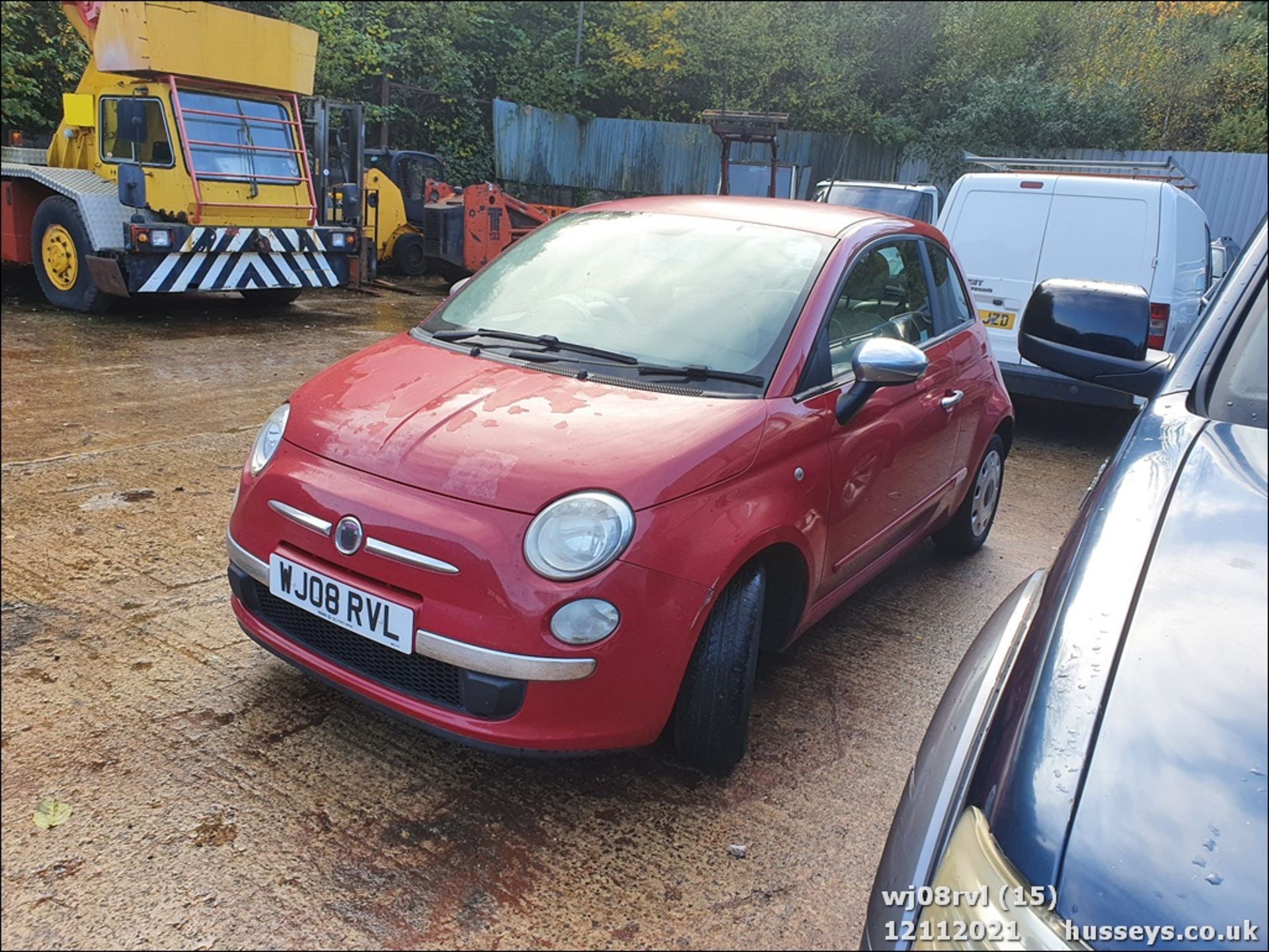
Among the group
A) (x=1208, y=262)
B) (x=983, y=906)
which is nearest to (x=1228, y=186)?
(x=1208, y=262)

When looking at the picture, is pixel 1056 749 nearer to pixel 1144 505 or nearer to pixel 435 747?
pixel 1144 505

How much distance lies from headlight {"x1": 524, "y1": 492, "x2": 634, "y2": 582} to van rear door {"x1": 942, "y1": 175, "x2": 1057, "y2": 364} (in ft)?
17.9

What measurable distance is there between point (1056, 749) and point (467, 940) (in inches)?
58.4

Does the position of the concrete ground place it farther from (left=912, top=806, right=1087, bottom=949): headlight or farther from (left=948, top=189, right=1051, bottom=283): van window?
(left=948, top=189, right=1051, bottom=283): van window

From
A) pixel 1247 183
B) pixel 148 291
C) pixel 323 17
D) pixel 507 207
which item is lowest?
pixel 148 291

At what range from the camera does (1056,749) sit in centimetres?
121

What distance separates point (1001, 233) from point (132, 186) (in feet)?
25.2

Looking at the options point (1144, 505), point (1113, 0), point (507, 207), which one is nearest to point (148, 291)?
point (507, 207)

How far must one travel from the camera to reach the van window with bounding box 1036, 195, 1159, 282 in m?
6.68

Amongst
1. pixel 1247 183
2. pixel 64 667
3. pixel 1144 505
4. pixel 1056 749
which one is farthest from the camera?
pixel 1247 183

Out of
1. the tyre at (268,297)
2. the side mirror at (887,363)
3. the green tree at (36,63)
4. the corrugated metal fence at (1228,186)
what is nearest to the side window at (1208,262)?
the side mirror at (887,363)

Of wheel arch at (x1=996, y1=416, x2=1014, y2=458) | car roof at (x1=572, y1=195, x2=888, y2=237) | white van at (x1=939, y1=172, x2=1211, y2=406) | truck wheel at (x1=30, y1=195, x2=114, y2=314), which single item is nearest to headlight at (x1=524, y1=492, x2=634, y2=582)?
car roof at (x1=572, y1=195, x2=888, y2=237)

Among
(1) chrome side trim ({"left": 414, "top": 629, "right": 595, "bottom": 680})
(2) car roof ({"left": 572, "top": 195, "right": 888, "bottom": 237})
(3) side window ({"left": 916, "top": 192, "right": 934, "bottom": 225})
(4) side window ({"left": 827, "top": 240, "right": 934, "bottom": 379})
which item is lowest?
(1) chrome side trim ({"left": 414, "top": 629, "right": 595, "bottom": 680})

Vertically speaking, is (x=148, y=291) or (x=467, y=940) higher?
(x=148, y=291)
